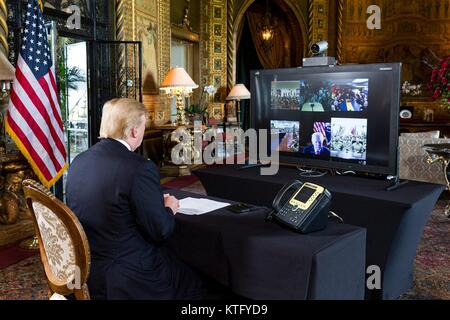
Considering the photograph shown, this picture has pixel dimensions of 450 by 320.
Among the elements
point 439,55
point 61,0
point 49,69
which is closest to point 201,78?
point 61,0

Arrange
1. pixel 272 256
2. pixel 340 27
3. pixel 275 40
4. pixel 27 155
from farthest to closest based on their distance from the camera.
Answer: pixel 275 40, pixel 340 27, pixel 27 155, pixel 272 256

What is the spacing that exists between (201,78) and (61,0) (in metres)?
4.47

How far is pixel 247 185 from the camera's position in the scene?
3311mm

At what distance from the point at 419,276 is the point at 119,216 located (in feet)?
8.41

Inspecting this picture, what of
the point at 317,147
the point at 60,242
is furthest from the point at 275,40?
the point at 60,242

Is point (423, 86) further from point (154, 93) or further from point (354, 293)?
point (354, 293)

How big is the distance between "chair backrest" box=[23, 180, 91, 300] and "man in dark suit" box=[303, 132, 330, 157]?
1981 millimetres

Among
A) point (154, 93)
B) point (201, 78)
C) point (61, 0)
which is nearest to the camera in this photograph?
point (61, 0)

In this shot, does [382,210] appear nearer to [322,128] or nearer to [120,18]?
[322,128]

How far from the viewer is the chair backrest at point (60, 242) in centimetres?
177

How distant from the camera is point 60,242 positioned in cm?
188

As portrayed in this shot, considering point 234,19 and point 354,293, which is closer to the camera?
point 354,293

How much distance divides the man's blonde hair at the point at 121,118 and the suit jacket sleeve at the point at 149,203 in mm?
203

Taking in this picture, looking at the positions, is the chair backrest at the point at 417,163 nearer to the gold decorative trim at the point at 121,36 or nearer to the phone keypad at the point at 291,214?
the gold decorative trim at the point at 121,36
